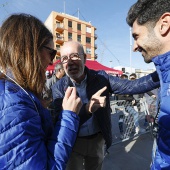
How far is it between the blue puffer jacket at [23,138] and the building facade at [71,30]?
143ft

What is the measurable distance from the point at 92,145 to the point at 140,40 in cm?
149

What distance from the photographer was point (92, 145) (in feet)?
7.12

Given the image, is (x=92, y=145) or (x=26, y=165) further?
(x=92, y=145)

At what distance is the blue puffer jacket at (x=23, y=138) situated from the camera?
2.75 ft

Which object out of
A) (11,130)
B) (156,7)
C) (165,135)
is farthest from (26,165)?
(156,7)

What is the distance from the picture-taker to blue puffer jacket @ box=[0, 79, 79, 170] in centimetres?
84

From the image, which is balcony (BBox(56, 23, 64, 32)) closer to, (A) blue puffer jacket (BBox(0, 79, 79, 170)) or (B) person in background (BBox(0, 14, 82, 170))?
(B) person in background (BBox(0, 14, 82, 170))

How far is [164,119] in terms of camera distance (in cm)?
109

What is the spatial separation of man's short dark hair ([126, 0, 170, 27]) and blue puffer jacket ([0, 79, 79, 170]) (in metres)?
0.97

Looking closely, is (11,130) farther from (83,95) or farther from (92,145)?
(92,145)

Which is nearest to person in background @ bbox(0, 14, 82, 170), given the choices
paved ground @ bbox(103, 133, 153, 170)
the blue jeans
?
paved ground @ bbox(103, 133, 153, 170)

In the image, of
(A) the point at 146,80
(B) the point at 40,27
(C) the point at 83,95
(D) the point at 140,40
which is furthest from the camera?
(C) the point at 83,95

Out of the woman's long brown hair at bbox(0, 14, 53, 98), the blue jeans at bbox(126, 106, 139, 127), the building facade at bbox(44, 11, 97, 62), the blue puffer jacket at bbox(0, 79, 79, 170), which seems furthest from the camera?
the building facade at bbox(44, 11, 97, 62)

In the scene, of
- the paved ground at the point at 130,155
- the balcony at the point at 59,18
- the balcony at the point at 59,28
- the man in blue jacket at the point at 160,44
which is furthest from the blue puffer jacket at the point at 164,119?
the balcony at the point at 59,18
